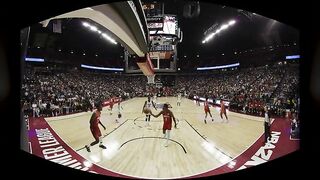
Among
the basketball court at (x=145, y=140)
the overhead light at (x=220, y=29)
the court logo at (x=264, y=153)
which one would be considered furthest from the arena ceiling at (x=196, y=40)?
the court logo at (x=264, y=153)

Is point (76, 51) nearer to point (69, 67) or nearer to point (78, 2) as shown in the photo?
point (69, 67)

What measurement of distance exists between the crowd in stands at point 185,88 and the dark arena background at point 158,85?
5 centimetres

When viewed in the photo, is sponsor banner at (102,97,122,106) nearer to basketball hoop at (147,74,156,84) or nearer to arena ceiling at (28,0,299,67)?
basketball hoop at (147,74,156,84)

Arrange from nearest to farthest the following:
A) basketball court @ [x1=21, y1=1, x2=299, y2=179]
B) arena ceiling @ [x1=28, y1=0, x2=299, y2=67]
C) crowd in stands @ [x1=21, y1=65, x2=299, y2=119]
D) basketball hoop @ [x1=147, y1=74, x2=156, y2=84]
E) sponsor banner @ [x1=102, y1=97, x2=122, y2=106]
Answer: basketball court @ [x1=21, y1=1, x2=299, y2=179] < crowd in stands @ [x1=21, y1=65, x2=299, y2=119] < arena ceiling @ [x1=28, y1=0, x2=299, y2=67] < basketball hoop @ [x1=147, y1=74, x2=156, y2=84] < sponsor banner @ [x1=102, y1=97, x2=122, y2=106]

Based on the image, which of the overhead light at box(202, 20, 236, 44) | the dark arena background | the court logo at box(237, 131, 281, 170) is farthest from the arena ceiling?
the court logo at box(237, 131, 281, 170)

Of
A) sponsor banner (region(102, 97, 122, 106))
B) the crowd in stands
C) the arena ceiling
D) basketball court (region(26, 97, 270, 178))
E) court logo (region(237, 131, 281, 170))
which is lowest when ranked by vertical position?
basketball court (region(26, 97, 270, 178))

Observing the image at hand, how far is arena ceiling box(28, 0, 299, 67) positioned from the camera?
6719mm

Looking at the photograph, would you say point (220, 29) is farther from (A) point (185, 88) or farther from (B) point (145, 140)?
(B) point (145, 140)

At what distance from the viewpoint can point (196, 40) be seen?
9.92 meters

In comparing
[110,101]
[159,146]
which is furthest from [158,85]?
[159,146]

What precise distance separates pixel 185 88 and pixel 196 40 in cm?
254

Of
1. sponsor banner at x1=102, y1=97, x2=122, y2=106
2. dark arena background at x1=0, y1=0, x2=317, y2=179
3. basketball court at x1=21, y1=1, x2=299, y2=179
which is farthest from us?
sponsor banner at x1=102, y1=97, x2=122, y2=106

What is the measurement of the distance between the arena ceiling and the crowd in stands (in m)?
0.66
